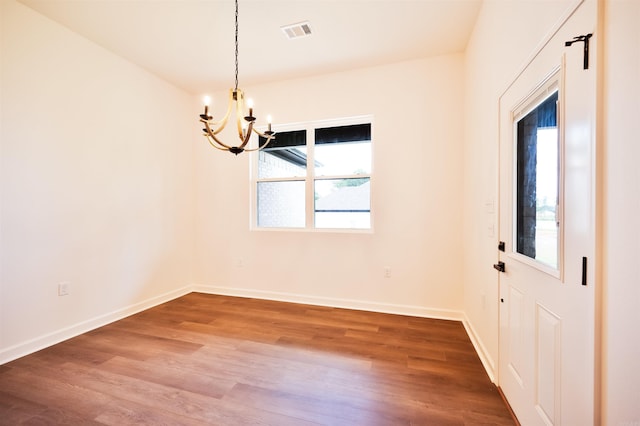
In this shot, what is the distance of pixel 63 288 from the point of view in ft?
8.45

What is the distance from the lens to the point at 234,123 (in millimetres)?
3855

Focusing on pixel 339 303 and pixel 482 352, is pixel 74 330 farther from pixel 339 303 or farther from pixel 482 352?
pixel 482 352

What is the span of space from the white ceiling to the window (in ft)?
2.62

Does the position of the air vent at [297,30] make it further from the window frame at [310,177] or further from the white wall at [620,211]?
the white wall at [620,211]

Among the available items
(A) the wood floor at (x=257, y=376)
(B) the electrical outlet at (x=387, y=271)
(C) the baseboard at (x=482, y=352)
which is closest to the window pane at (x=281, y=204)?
(B) the electrical outlet at (x=387, y=271)

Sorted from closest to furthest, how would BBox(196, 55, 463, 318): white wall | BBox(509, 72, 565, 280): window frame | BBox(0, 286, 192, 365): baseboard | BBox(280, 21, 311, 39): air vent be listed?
BBox(509, 72, 565, 280): window frame < BBox(0, 286, 192, 365): baseboard < BBox(280, 21, 311, 39): air vent < BBox(196, 55, 463, 318): white wall

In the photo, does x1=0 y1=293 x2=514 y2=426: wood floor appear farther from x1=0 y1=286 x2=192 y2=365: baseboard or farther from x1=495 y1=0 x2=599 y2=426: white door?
x1=495 y1=0 x2=599 y2=426: white door

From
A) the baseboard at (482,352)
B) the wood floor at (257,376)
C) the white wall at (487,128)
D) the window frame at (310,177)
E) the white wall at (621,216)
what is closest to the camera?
the white wall at (621,216)

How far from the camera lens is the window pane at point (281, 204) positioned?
3.68m

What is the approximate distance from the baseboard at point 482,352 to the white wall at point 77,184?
3.83 metres

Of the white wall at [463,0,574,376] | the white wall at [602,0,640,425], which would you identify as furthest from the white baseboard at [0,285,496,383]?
the white wall at [602,0,640,425]

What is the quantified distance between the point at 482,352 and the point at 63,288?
3.97 m

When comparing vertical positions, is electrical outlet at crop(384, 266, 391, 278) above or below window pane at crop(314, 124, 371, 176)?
below

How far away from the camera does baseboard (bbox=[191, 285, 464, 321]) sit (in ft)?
10.0
